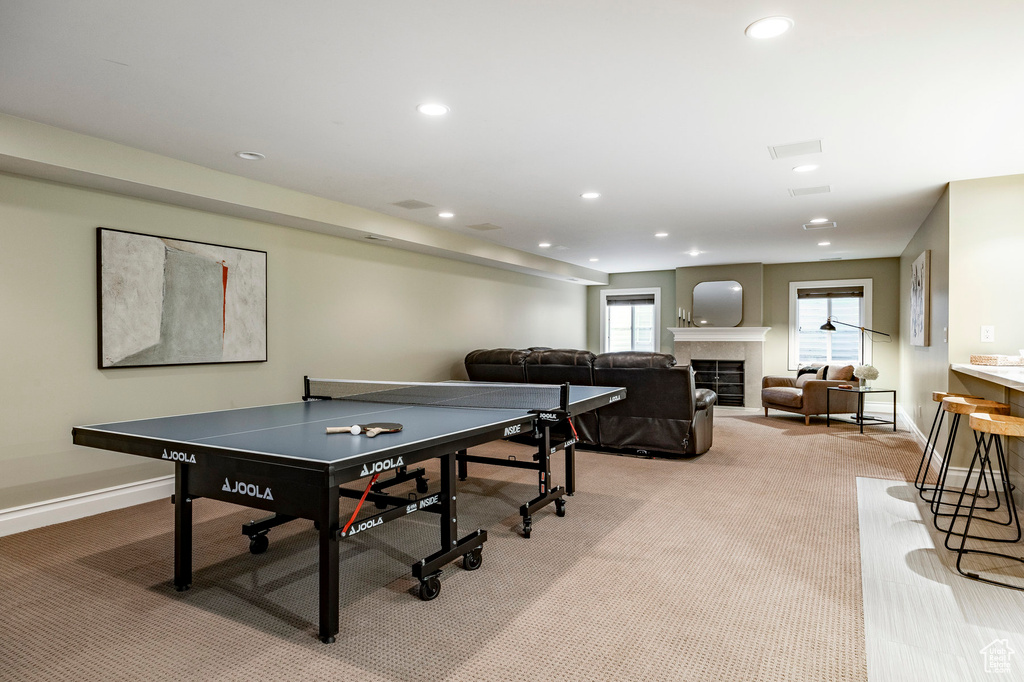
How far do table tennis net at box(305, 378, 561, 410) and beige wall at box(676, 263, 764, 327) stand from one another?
6.76 meters

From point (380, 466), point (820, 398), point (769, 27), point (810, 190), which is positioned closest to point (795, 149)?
point (810, 190)

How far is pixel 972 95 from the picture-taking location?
117 inches

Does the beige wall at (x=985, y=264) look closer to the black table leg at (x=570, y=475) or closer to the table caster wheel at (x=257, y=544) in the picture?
the black table leg at (x=570, y=475)

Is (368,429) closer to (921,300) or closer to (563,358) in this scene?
(563,358)

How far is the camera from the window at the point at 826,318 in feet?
31.1

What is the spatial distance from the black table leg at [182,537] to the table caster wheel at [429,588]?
3.72ft

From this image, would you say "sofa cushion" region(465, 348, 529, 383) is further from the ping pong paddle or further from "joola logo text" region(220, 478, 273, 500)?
"joola logo text" region(220, 478, 273, 500)

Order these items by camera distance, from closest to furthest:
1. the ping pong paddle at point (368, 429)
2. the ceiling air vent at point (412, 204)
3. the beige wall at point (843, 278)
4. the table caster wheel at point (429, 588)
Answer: the ping pong paddle at point (368, 429), the table caster wheel at point (429, 588), the ceiling air vent at point (412, 204), the beige wall at point (843, 278)

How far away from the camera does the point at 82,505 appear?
3.93 m

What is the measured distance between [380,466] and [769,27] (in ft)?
7.56

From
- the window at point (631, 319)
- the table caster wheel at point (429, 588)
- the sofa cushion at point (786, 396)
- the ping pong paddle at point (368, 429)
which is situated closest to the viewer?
the ping pong paddle at point (368, 429)

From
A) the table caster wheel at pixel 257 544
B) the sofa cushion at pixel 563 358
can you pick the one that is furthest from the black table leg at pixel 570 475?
the table caster wheel at pixel 257 544

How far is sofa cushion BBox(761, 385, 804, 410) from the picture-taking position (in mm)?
7703

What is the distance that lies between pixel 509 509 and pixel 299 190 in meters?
3.18
